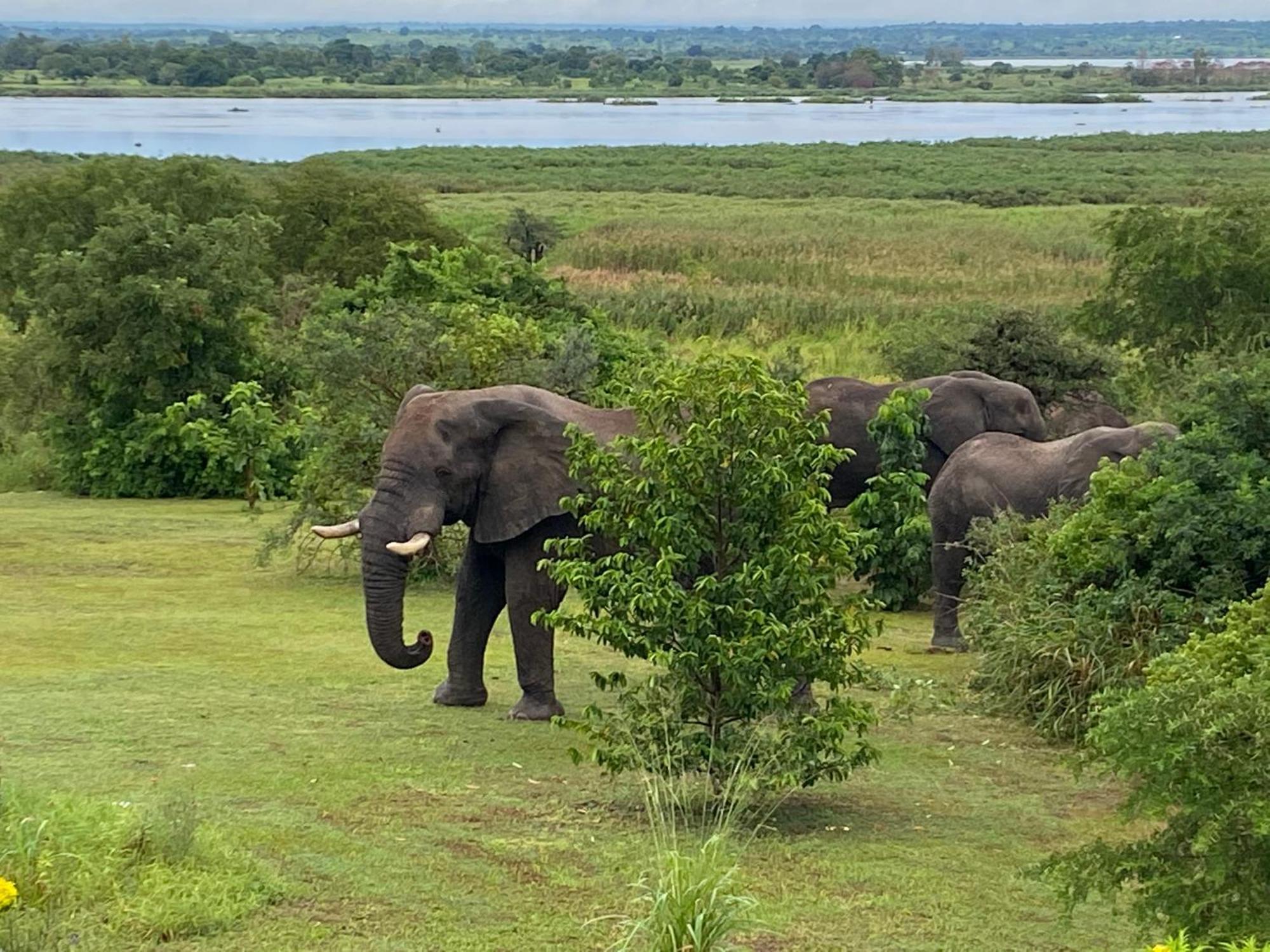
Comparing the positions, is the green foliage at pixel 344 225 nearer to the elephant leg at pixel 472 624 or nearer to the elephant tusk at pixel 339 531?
the elephant leg at pixel 472 624

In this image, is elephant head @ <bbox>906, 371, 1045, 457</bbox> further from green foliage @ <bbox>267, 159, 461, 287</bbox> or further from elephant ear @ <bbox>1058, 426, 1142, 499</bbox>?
green foliage @ <bbox>267, 159, 461, 287</bbox>

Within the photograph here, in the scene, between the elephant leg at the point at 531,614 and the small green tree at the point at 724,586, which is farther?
the elephant leg at the point at 531,614

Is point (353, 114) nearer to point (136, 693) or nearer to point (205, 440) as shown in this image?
point (205, 440)

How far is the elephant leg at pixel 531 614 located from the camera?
1084 centimetres

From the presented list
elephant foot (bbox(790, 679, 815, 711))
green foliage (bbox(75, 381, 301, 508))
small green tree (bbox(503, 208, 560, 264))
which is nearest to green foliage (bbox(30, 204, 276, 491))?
green foliage (bbox(75, 381, 301, 508))

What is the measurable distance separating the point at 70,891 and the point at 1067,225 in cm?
5227

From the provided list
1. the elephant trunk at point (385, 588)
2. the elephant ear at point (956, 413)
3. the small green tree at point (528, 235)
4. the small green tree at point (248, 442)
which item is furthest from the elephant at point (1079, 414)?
the small green tree at point (528, 235)

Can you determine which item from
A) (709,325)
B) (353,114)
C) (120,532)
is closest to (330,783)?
(120,532)

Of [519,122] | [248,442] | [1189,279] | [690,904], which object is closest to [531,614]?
[690,904]

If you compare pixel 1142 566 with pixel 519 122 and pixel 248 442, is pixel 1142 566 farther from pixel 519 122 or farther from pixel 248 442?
pixel 519 122

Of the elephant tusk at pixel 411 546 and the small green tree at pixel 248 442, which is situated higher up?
the elephant tusk at pixel 411 546

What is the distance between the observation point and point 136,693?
11094mm

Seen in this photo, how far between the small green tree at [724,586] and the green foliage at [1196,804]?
209 centimetres

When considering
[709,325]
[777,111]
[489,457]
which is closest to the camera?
[489,457]
